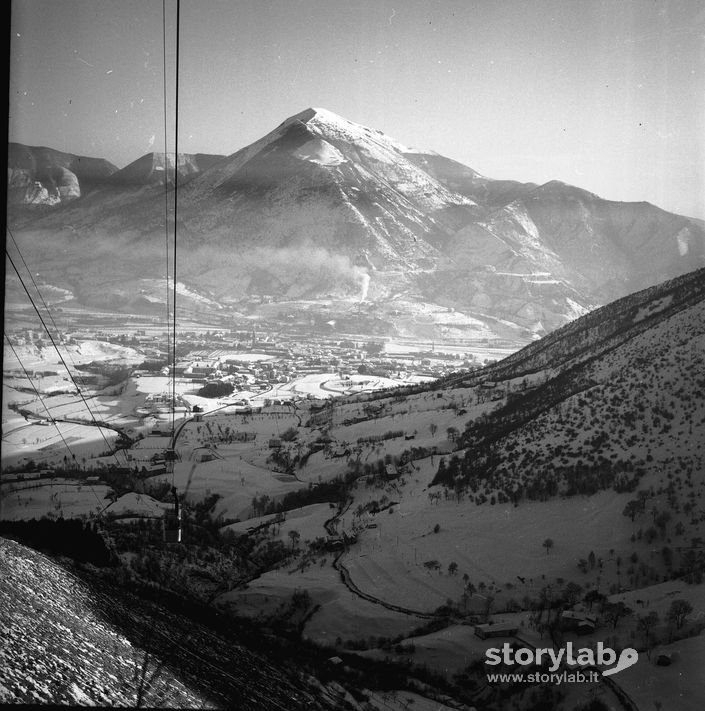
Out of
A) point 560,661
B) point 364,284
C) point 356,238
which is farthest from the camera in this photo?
point 356,238

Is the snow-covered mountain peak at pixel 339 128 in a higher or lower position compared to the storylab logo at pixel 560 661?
higher

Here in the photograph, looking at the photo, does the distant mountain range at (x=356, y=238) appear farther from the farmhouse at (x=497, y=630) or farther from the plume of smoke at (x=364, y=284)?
the farmhouse at (x=497, y=630)

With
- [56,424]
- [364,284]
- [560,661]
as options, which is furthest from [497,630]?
[56,424]

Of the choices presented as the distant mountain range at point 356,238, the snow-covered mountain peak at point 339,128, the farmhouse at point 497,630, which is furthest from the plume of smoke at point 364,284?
the farmhouse at point 497,630

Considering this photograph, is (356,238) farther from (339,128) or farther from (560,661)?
(560,661)

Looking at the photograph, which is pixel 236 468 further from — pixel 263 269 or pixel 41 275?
pixel 41 275

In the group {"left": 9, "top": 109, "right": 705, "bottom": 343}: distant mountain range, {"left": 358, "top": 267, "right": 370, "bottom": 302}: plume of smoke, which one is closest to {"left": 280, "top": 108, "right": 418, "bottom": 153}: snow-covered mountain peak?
{"left": 9, "top": 109, "right": 705, "bottom": 343}: distant mountain range

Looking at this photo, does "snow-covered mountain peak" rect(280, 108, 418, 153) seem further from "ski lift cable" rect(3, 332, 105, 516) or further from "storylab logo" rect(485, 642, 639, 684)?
"storylab logo" rect(485, 642, 639, 684)

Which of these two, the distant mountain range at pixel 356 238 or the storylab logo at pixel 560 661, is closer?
the storylab logo at pixel 560 661
